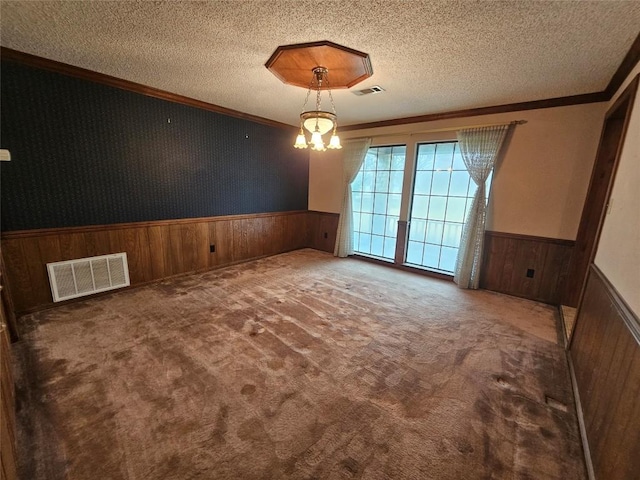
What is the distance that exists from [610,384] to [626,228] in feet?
2.84

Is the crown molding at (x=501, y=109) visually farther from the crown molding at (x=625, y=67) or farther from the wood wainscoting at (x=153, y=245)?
the wood wainscoting at (x=153, y=245)

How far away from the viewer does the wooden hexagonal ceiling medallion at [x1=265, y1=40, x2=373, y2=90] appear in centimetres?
212

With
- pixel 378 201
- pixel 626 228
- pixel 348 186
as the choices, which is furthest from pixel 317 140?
pixel 378 201

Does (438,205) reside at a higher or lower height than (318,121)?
lower

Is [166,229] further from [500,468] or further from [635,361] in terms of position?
[635,361]

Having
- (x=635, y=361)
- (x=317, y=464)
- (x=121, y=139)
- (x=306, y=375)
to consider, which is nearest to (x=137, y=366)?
(x=306, y=375)

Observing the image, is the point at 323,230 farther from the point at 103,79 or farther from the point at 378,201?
the point at 103,79

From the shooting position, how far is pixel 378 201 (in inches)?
193

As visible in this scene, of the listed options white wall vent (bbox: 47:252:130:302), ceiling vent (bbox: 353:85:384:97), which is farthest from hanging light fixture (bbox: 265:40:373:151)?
white wall vent (bbox: 47:252:130:302)

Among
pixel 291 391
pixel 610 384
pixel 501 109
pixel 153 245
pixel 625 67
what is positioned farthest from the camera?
Result: pixel 153 245

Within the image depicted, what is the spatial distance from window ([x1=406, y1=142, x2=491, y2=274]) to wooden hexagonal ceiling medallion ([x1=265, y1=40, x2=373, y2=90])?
6.45 feet

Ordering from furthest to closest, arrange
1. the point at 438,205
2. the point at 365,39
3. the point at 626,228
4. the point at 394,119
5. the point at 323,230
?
the point at 323,230, the point at 394,119, the point at 438,205, the point at 365,39, the point at 626,228

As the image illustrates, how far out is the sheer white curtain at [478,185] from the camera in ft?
11.3

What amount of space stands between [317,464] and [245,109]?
4101 millimetres
